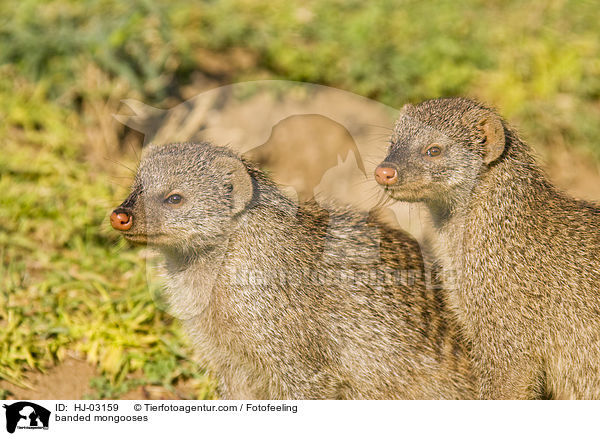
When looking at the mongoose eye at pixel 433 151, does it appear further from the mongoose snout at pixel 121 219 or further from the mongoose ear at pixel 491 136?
the mongoose snout at pixel 121 219

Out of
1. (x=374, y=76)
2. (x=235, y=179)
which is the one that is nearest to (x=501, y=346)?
(x=235, y=179)

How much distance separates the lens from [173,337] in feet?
14.4

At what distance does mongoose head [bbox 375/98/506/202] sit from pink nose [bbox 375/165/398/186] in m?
0.07

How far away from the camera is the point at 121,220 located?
10.6 ft

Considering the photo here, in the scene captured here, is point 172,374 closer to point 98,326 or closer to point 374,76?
point 98,326

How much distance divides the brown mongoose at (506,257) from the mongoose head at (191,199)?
73 centimetres

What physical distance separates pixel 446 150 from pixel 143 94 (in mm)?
3259

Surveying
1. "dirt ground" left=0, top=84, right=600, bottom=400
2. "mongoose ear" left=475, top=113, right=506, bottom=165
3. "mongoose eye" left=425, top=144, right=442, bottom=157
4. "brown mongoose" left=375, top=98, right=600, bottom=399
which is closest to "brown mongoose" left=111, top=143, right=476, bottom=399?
"brown mongoose" left=375, top=98, right=600, bottom=399

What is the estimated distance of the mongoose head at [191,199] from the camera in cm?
338
